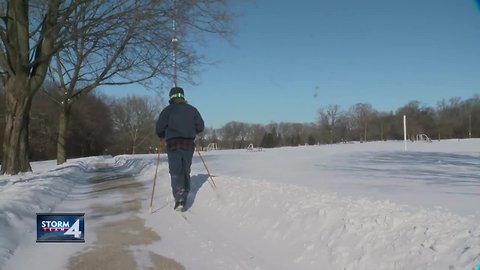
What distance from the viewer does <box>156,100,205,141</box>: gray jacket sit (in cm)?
944

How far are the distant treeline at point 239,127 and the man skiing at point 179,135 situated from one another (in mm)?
67718

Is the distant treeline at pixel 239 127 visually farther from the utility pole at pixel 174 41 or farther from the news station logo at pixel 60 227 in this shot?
the news station logo at pixel 60 227

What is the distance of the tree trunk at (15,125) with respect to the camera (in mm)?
16047

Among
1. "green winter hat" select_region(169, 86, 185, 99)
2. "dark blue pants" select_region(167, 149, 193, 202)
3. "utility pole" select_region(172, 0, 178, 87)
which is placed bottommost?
"dark blue pants" select_region(167, 149, 193, 202)

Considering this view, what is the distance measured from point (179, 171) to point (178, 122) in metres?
1.01

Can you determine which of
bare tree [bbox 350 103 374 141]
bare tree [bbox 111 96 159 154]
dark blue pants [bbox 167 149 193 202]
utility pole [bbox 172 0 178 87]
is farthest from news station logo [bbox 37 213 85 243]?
bare tree [bbox 350 103 374 141]

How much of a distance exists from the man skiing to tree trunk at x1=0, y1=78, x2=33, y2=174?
8.80 m

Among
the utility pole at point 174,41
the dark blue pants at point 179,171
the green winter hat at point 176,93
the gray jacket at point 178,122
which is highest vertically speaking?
the utility pole at point 174,41

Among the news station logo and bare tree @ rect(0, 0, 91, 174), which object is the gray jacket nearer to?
the news station logo

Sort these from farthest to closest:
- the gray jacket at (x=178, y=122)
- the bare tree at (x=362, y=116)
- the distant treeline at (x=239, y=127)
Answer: the bare tree at (x=362, y=116), the distant treeline at (x=239, y=127), the gray jacket at (x=178, y=122)

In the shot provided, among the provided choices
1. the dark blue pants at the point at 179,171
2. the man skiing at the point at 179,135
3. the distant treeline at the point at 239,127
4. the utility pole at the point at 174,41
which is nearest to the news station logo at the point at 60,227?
the dark blue pants at the point at 179,171

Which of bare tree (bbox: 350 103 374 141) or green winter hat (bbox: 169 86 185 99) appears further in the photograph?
bare tree (bbox: 350 103 374 141)

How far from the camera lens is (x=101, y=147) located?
9175 cm

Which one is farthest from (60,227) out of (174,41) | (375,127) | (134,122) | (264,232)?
(375,127)
